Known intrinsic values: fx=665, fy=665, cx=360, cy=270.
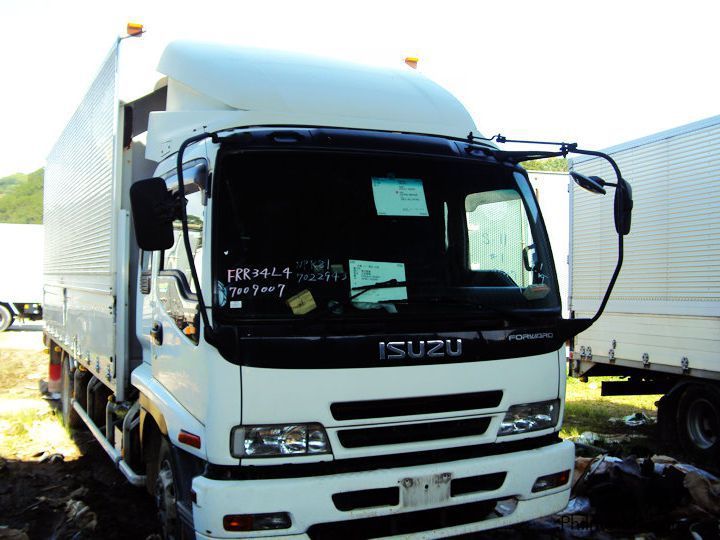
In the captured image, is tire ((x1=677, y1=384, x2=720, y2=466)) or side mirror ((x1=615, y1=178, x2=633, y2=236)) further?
tire ((x1=677, y1=384, x2=720, y2=466))

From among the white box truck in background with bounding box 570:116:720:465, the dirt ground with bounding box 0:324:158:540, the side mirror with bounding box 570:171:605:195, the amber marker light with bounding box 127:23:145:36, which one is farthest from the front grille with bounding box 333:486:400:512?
the white box truck in background with bounding box 570:116:720:465

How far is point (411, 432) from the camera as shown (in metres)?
3.37

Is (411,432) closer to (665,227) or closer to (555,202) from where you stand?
(665,227)

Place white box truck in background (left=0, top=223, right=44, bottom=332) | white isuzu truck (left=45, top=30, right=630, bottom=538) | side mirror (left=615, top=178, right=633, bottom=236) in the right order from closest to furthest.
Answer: white isuzu truck (left=45, top=30, right=630, bottom=538) → side mirror (left=615, top=178, right=633, bottom=236) → white box truck in background (left=0, top=223, right=44, bottom=332)

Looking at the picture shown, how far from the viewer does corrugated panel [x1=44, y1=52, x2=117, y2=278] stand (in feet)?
17.5

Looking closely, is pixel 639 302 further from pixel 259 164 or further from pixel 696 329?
pixel 259 164

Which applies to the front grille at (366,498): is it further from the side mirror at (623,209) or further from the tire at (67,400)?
the tire at (67,400)

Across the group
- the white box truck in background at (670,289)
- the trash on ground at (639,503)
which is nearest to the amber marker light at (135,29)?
the trash on ground at (639,503)

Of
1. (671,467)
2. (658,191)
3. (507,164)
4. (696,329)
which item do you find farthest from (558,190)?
(507,164)

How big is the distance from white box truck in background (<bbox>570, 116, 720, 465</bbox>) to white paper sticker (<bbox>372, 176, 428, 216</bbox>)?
4.65 metres

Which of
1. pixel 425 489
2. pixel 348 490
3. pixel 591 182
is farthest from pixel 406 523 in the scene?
pixel 591 182

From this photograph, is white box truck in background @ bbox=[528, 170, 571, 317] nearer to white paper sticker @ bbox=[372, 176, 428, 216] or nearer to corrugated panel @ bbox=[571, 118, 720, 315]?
corrugated panel @ bbox=[571, 118, 720, 315]

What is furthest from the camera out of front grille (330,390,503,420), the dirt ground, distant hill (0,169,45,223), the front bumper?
distant hill (0,169,45,223)

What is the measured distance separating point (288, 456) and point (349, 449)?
301 mm
